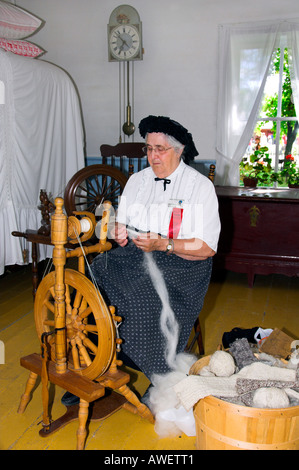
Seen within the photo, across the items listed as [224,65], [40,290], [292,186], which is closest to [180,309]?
[40,290]

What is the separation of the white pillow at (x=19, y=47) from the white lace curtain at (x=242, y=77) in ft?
5.01

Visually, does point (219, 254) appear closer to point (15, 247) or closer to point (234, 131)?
point (234, 131)

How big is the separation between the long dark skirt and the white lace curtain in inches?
79.1

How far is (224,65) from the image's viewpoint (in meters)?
3.62

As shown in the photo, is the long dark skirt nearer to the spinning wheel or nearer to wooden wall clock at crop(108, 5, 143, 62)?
the spinning wheel

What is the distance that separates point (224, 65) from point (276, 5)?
600 mm

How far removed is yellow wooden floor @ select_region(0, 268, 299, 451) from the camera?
1584 millimetres

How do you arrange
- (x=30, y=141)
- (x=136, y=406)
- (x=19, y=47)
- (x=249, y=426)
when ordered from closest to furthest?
1. (x=249, y=426)
2. (x=136, y=406)
3. (x=30, y=141)
4. (x=19, y=47)

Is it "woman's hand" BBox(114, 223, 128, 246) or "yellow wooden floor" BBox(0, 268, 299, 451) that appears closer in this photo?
"yellow wooden floor" BBox(0, 268, 299, 451)

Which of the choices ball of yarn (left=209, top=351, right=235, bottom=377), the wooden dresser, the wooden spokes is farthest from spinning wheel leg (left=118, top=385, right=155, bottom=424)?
the wooden dresser

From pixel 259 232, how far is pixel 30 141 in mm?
1832

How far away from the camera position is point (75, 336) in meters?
1.53

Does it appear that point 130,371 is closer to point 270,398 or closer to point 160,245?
point 160,245

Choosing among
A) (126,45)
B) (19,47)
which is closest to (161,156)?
(19,47)
